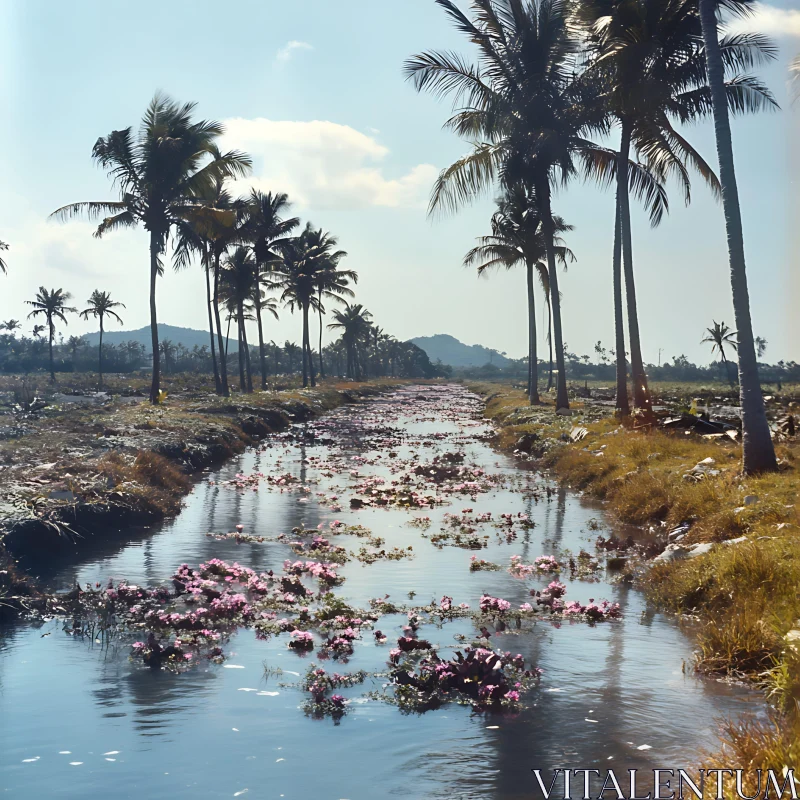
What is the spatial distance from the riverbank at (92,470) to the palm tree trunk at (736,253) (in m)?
10.9

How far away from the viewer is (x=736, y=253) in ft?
47.6

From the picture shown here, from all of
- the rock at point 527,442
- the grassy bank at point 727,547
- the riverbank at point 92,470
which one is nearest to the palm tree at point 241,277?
the riverbank at point 92,470

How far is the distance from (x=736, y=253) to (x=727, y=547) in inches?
279

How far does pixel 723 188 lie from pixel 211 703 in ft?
42.2

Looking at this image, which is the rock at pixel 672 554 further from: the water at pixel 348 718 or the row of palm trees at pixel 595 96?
the row of palm trees at pixel 595 96

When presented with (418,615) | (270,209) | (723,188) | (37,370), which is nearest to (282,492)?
(418,615)

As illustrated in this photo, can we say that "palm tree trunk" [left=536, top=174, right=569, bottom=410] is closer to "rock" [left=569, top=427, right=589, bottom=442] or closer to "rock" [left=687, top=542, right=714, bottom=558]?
"rock" [left=569, top=427, right=589, bottom=442]

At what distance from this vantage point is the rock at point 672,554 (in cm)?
1041

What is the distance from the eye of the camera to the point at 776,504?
10.7 meters

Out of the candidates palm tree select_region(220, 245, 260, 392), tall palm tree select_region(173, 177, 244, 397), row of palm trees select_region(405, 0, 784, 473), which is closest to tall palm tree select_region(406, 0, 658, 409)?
row of palm trees select_region(405, 0, 784, 473)

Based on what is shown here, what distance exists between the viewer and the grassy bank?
598cm

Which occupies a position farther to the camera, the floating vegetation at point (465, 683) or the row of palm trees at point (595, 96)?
the row of palm trees at point (595, 96)

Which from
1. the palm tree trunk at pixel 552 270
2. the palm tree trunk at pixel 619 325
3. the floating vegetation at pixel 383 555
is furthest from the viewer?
the palm tree trunk at pixel 552 270

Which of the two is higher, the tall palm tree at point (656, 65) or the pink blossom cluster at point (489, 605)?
the tall palm tree at point (656, 65)
